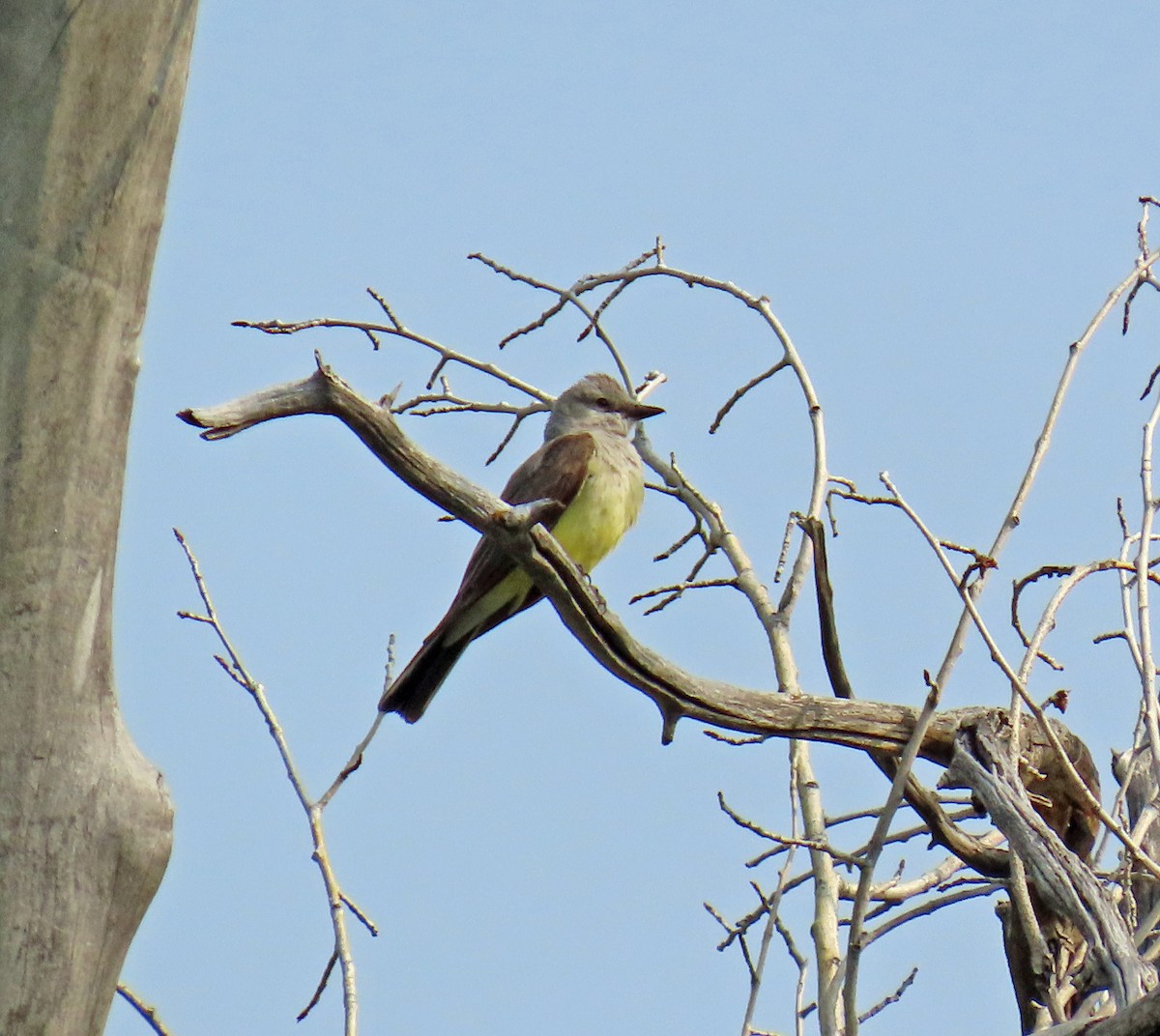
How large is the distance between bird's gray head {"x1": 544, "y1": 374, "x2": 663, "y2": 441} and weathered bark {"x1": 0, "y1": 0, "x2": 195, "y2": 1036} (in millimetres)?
4587

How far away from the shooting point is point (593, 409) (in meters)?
7.40

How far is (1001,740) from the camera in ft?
13.1

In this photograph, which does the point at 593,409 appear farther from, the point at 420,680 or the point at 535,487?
the point at 420,680

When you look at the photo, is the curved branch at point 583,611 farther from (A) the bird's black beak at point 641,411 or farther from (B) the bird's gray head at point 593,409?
(B) the bird's gray head at point 593,409

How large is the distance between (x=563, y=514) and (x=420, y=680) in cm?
103

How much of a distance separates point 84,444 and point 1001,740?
2.51 metres

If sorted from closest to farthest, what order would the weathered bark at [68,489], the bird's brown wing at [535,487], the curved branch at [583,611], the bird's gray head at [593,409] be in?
the weathered bark at [68,489]
the curved branch at [583,611]
the bird's brown wing at [535,487]
the bird's gray head at [593,409]

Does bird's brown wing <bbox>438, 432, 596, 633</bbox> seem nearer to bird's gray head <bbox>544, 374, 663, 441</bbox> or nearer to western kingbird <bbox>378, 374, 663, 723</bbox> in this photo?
western kingbird <bbox>378, 374, 663, 723</bbox>

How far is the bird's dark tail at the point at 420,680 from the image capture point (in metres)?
6.03

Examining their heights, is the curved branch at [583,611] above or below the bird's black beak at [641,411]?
below

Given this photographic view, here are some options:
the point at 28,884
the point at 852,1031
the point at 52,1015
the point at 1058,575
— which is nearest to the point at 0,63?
the point at 28,884

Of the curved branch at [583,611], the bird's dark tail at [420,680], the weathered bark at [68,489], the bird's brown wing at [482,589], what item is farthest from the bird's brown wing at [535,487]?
the weathered bark at [68,489]

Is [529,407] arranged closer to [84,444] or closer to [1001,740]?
[1001,740]

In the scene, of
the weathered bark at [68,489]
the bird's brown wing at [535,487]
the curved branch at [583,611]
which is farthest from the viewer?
the bird's brown wing at [535,487]
